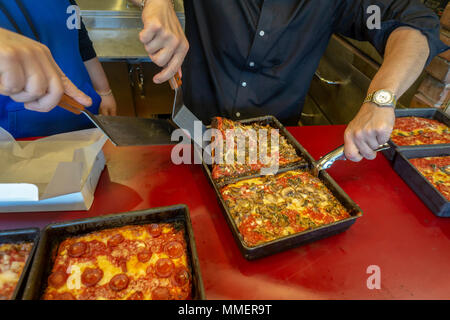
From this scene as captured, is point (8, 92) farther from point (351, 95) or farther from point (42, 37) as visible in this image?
point (351, 95)

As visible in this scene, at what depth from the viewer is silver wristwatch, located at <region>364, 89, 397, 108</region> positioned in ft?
4.32

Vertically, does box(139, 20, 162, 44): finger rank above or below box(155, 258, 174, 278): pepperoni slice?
above

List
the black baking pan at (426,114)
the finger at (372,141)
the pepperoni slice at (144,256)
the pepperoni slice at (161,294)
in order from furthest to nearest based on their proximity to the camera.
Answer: the black baking pan at (426,114), the finger at (372,141), the pepperoni slice at (144,256), the pepperoni slice at (161,294)

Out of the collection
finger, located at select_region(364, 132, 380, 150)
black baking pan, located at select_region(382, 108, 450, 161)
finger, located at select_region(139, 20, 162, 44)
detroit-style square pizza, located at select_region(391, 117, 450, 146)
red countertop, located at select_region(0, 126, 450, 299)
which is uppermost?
finger, located at select_region(139, 20, 162, 44)

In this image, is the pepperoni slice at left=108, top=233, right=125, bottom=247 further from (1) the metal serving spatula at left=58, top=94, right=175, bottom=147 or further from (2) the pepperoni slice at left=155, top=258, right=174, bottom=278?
(1) the metal serving spatula at left=58, top=94, right=175, bottom=147

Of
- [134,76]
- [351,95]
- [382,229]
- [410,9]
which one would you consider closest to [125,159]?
[382,229]

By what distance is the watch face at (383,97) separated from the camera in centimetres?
132

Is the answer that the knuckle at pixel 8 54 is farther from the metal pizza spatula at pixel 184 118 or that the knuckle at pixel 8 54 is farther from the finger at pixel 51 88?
the metal pizza spatula at pixel 184 118

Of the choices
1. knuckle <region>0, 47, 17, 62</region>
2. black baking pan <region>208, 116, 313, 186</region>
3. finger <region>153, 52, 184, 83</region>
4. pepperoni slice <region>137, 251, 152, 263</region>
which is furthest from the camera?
black baking pan <region>208, 116, 313, 186</region>

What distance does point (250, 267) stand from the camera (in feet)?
3.67

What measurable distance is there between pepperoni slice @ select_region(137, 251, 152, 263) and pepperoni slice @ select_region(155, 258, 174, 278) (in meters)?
0.05

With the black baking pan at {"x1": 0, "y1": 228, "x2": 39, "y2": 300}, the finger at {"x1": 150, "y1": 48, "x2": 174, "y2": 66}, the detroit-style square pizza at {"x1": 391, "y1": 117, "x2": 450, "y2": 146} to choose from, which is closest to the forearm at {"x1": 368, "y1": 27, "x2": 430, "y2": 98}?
the detroit-style square pizza at {"x1": 391, "y1": 117, "x2": 450, "y2": 146}

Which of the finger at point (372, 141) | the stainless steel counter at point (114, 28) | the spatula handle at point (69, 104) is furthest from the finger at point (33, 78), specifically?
the stainless steel counter at point (114, 28)

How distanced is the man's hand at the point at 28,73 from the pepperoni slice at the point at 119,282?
0.64 m
